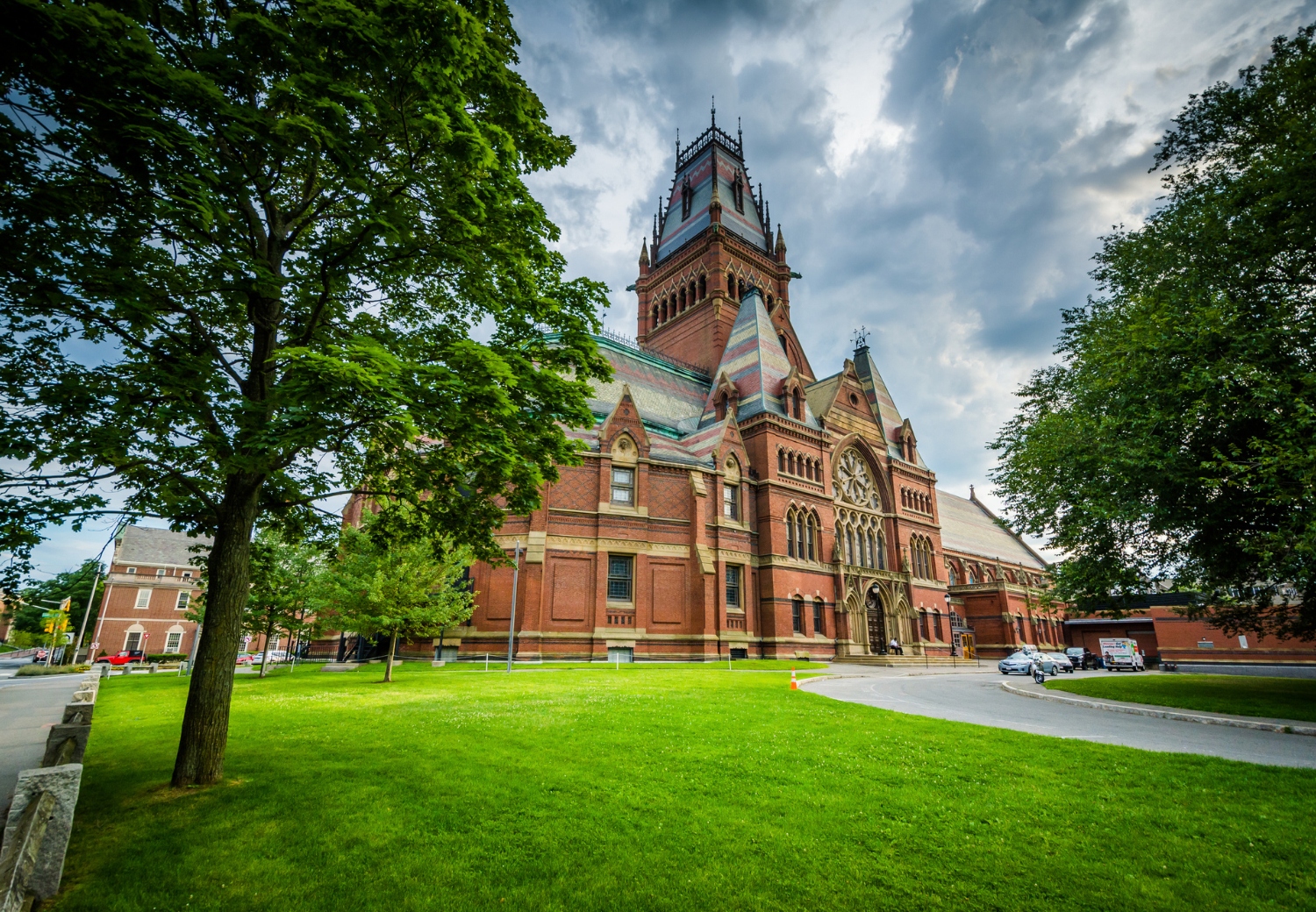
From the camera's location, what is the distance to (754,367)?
4122 centimetres

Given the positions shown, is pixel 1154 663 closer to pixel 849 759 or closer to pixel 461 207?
pixel 849 759

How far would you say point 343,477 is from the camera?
939 centimetres

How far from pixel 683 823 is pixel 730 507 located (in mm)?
30880

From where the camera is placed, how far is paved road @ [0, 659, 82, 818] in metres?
8.87

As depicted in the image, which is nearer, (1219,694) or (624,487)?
(1219,694)

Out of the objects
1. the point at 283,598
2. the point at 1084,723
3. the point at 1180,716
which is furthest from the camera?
the point at 283,598

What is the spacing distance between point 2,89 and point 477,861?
7.81 meters

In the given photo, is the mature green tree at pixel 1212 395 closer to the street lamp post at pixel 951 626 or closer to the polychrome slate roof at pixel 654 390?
the polychrome slate roof at pixel 654 390

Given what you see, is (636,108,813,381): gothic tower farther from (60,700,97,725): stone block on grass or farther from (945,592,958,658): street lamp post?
(60,700,97,725): stone block on grass

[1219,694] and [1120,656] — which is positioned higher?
[1120,656]

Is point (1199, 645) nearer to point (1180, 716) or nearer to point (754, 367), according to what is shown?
point (754, 367)

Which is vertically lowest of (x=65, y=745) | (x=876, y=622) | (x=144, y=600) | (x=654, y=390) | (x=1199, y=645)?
(x=65, y=745)

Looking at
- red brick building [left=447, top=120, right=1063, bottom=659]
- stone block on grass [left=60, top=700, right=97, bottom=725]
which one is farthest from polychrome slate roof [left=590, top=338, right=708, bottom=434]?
stone block on grass [left=60, top=700, right=97, bottom=725]

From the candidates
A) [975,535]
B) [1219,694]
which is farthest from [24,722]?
[975,535]
